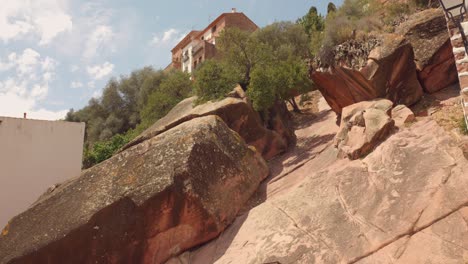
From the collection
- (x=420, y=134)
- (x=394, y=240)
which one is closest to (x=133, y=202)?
(x=394, y=240)

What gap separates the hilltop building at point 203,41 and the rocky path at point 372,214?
3491 cm

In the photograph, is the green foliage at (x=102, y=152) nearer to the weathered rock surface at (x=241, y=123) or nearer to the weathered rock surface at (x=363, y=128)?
the weathered rock surface at (x=241, y=123)

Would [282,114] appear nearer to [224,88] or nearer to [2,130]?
[224,88]

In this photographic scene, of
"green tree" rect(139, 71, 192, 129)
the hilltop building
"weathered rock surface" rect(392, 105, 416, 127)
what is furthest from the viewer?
the hilltop building

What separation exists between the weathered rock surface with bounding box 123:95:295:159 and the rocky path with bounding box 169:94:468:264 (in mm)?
3843

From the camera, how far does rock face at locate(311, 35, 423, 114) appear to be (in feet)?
41.0

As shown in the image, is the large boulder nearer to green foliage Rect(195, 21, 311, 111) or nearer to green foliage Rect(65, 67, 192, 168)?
green foliage Rect(195, 21, 311, 111)

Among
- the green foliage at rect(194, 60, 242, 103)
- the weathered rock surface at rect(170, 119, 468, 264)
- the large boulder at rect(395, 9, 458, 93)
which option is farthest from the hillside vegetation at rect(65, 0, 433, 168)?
the weathered rock surface at rect(170, 119, 468, 264)

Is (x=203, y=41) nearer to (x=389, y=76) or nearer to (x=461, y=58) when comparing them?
(x=389, y=76)

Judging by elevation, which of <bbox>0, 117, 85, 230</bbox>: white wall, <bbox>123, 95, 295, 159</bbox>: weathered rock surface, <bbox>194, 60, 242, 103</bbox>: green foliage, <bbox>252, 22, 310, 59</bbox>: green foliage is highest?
<bbox>252, 22, 310, 59</bbox>: green foliage

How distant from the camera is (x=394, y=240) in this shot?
690 centimetres

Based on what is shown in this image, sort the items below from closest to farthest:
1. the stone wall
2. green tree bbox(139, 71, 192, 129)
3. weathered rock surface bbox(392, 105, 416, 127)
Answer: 1. the stone wall
2. weathered rock surface bbox(392, 105, 416, 127)
3. green tree bbox(139, 71, 192, 129)

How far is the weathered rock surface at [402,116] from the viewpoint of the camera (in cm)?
1062

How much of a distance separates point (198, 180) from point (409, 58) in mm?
8188
